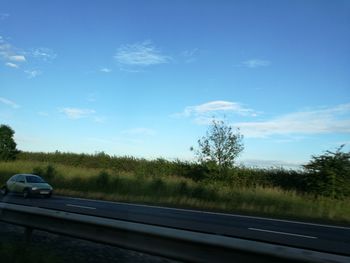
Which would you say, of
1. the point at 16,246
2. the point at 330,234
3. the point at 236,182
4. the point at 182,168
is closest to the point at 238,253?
the point at 16,246

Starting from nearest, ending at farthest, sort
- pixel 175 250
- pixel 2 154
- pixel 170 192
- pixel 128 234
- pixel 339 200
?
pixel 175 250
pixel 128 234
pixel 339 200
pixel 170 192
pixel 2 154

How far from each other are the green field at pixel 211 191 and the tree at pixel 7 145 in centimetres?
2194

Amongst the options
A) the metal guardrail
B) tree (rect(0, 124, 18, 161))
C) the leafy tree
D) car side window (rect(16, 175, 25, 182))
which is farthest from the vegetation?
tree (rect(0, 124, 18, 161))

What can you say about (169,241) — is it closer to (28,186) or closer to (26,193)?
(28,186)

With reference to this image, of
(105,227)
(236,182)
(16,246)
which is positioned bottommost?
(16,246)

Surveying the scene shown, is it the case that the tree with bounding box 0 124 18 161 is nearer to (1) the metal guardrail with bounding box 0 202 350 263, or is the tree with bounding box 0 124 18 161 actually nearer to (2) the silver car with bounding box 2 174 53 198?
(2) the silver car with bounding box 2 174 53 198

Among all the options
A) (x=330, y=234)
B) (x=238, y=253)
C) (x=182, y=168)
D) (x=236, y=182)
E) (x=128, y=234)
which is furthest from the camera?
(x=182, y=168)

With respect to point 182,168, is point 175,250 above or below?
below

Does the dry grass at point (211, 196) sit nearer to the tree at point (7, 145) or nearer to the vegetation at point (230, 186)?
the vegetation at point (230, 186)

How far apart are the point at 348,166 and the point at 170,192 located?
10.8m

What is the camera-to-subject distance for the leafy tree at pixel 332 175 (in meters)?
28.6

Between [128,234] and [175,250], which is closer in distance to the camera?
[175,250]

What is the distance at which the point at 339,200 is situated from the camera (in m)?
27.8

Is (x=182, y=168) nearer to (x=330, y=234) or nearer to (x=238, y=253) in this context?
(x=330, y=234)
